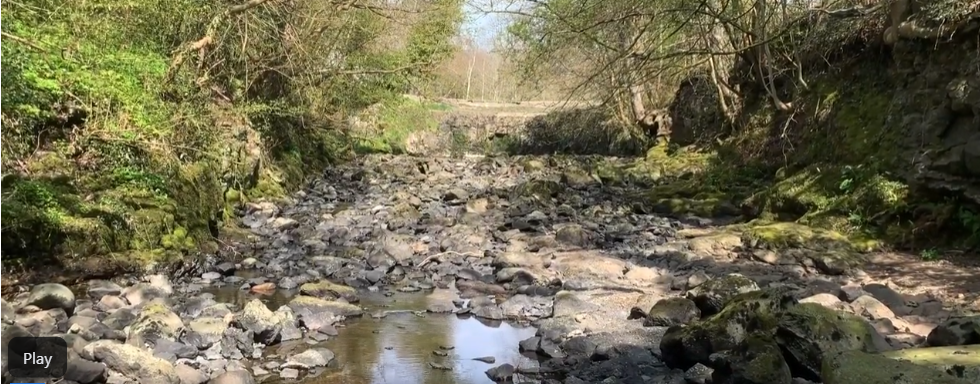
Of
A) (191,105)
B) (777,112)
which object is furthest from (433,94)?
(191,105)

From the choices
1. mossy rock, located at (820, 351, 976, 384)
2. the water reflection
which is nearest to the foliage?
the water reflection

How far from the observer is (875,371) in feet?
11.0

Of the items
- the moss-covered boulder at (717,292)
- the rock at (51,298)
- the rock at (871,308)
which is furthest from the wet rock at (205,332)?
the rock at (871,308)

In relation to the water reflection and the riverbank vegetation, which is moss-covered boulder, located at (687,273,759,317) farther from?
the riverbank vegetation

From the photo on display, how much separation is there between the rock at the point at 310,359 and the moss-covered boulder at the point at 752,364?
2587mm

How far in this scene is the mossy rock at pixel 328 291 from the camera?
695 cm

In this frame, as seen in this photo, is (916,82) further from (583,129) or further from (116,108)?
(583,129)

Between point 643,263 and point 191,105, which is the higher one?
point 191,105

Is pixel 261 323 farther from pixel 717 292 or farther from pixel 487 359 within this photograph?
pixel 717 292

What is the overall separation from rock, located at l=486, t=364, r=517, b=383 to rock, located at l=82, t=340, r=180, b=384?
1.98 meters

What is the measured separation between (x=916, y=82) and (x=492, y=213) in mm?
6582

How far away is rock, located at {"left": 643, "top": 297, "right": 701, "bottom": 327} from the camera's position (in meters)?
5.97

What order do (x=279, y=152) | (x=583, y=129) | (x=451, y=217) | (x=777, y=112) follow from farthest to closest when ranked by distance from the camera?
(x=583, y=129)
(x=279, y=152)
(x=777, y=112)
(x=451, y=217)

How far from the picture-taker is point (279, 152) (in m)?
14.8
